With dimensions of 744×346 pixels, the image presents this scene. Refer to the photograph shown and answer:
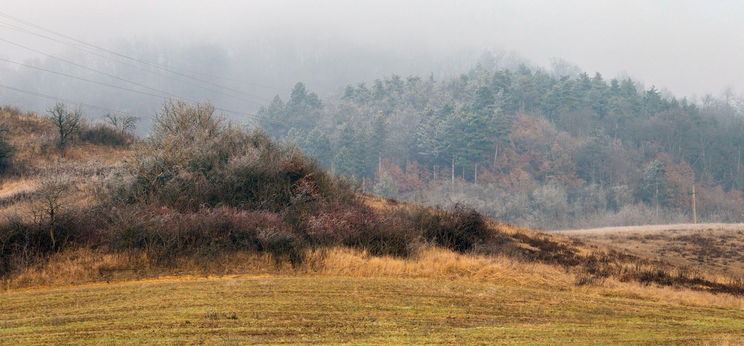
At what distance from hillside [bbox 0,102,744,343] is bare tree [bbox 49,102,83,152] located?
7.25 m

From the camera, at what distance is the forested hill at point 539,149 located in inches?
4035

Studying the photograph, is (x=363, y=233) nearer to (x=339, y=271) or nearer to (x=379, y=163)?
(x=339, y=271)

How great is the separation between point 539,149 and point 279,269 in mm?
108674

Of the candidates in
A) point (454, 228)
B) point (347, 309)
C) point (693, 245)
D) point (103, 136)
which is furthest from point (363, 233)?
point (103, 136)

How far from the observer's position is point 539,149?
121375 mm

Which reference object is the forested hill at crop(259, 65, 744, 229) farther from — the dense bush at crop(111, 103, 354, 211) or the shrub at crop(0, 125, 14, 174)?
the dense bush at crop(111, 103, 354, 211)

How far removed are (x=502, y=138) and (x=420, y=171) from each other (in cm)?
1575

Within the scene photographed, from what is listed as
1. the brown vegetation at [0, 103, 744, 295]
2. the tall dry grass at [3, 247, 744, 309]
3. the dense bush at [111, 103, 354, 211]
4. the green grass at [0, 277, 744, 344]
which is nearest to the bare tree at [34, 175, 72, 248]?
the brown vegetation at [0, 103, 744, 295]

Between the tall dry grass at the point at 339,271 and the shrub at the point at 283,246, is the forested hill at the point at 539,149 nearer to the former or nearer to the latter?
the tall dry grass at the point at 339,271

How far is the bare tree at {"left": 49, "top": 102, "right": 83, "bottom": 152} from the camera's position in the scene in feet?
132

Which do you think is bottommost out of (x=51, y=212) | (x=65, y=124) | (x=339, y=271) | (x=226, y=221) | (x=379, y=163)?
(x=339, y=271)

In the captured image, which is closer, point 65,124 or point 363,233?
point 363,233

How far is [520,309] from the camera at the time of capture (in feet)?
43.5

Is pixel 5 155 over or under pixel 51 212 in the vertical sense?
over
